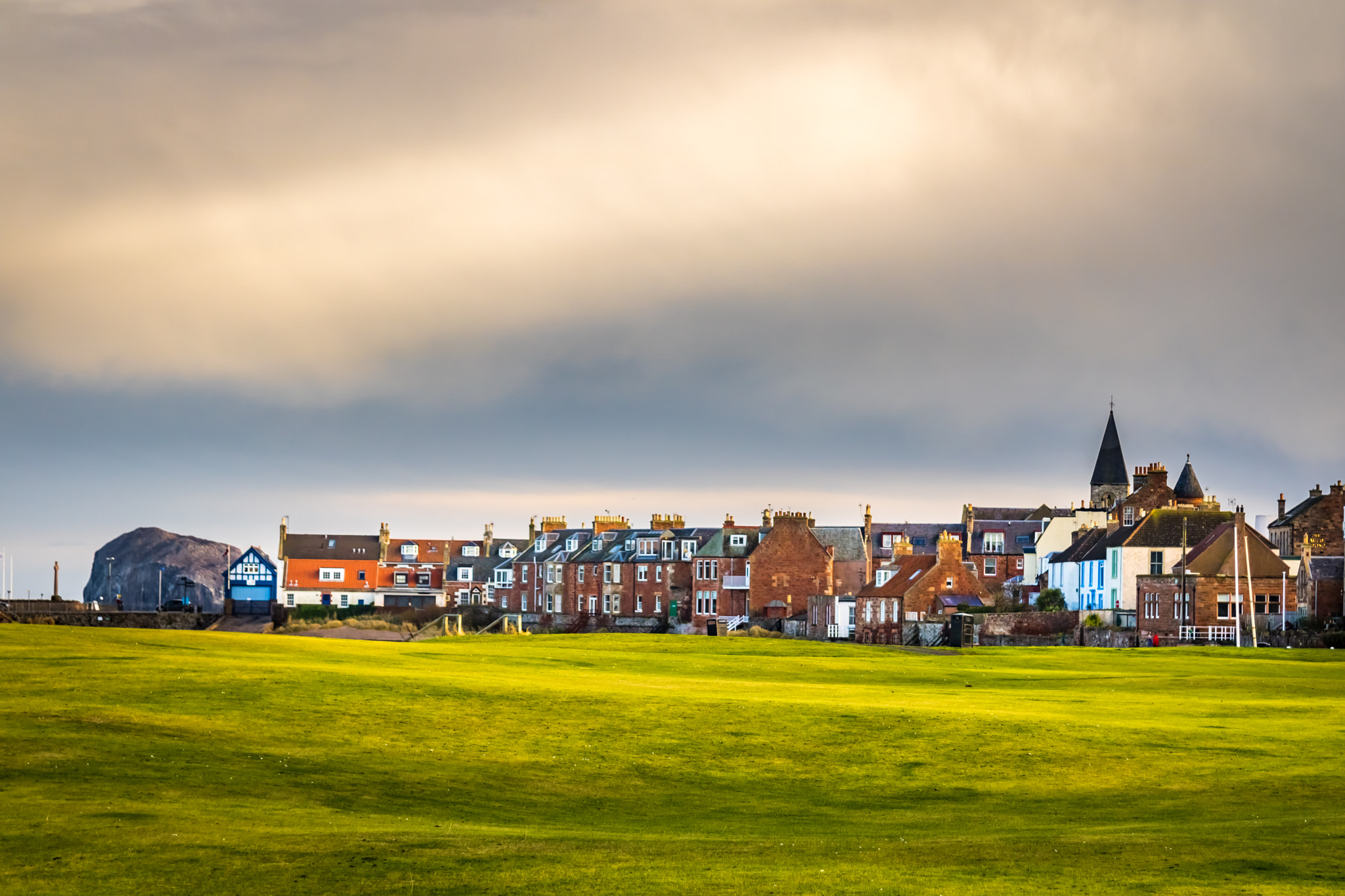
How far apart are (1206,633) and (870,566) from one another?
151 ft

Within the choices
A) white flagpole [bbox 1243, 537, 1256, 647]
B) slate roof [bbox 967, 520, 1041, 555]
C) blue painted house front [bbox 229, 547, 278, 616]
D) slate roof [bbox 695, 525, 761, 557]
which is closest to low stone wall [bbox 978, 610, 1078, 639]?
white flagpole [bbox 1243, 537, 1256, 647]

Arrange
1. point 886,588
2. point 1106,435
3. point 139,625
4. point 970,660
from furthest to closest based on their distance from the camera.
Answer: point 1106,435, point 886,588, point 139,625, point 970,660

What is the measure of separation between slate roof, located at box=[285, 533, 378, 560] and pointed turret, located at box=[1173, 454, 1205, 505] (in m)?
101

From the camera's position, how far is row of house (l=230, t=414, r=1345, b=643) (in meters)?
104

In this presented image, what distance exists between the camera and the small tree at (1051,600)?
4756 inches

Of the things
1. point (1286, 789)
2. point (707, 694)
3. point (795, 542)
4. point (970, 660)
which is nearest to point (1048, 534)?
point (795, 542)

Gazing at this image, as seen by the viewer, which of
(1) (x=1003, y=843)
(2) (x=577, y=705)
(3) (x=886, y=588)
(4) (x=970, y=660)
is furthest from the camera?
(3) (x=886, y=588)

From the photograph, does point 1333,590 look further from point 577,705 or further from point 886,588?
point 577,705

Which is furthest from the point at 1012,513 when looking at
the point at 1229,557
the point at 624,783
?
the point at 624,783

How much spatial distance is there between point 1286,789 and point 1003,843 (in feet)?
26.3

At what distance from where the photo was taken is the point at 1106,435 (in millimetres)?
186125

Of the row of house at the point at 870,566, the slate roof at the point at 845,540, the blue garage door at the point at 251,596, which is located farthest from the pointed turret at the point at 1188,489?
the blue garage door at the point at 251,596

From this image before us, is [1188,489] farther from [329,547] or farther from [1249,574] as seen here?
[329,547]

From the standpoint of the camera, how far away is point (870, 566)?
140875 mm
